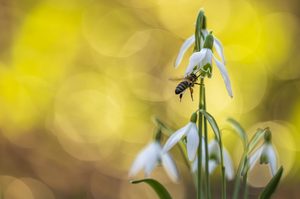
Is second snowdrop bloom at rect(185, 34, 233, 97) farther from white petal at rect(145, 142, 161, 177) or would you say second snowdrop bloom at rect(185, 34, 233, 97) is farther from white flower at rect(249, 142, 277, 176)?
white petal at rect(145, 142, 161, 177)

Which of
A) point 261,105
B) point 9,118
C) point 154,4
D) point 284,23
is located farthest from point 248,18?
point 9,118

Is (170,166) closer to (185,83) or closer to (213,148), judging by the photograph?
(213,148)

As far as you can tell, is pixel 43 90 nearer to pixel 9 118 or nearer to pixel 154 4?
pixel 9 118

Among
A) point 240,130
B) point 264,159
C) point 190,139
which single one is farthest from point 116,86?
point 190,139

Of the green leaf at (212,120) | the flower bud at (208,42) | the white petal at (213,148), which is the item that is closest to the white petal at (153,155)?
the white petal at (213,148)

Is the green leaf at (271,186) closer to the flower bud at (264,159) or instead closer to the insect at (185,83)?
the flower bud at (264,159)

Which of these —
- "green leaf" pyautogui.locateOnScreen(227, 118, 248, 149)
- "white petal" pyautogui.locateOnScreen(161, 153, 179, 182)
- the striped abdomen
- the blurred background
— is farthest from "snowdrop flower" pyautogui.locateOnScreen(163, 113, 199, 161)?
the blurred background
